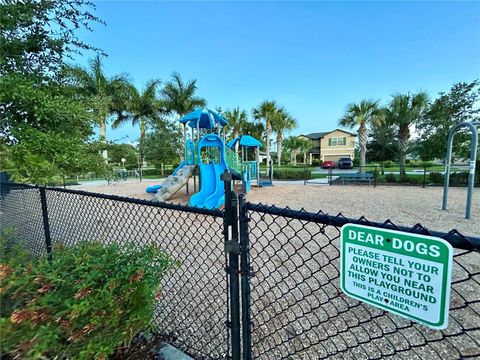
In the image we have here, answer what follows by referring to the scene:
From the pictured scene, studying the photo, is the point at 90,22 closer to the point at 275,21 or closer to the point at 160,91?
the point at 275,21

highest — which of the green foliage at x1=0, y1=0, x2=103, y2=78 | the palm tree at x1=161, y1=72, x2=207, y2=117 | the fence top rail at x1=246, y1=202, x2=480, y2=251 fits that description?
the palm tree at x1=161, y1=72, x2=207, y2=117

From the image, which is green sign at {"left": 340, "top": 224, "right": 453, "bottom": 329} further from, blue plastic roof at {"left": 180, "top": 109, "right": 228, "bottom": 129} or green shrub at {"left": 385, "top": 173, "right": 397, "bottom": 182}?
green shrub at {"left": 385, "top": 173, "right": 397, "bottom": 182}

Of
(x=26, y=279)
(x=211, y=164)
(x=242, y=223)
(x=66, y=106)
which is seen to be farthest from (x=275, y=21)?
(x=26, y=279)

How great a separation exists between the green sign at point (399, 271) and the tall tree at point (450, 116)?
14279 millimetres

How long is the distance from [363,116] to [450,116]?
4903 mm

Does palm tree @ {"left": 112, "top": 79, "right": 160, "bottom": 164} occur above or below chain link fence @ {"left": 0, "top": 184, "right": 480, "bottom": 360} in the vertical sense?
above

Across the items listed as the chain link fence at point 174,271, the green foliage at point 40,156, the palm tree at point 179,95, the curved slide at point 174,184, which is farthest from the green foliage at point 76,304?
the palm tree at point 179,95

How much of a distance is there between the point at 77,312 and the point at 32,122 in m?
1.76

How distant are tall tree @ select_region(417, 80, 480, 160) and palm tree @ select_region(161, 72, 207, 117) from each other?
1937cm

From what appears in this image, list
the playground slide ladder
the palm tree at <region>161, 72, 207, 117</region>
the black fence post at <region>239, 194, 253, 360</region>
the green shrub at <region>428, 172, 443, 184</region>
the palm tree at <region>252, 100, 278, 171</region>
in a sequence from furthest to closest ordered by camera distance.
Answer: the palm tree at <region>161, 72, 207, 117</region>
the palm tree at <region>252, 100, 278, 171</region>
the green shrub at <region>428, 172, 443, 184</region>
the playground slide ladder
the black fence post at <region>239, 194, 253, 360</region>

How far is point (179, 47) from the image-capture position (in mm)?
7477

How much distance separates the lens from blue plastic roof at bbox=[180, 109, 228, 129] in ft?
28.9

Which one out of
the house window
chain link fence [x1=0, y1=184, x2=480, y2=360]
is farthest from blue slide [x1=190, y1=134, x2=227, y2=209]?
the house window

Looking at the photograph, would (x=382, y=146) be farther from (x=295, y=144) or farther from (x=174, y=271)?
(x=174, y=271)
